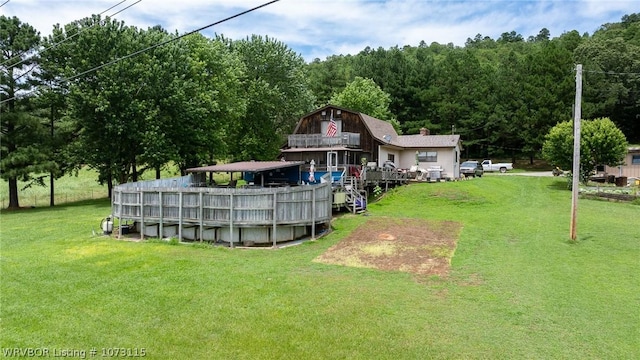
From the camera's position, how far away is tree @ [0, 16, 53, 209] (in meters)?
28.7

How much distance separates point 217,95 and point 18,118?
15.0 meters

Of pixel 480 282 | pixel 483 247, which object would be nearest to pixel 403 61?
pixel 483 247

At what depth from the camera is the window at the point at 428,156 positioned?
114 feet

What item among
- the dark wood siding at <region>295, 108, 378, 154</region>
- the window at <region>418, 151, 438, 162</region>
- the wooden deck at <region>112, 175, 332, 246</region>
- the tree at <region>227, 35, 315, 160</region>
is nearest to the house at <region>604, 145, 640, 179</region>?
the window at <region>418, 151, 438, 162</region>

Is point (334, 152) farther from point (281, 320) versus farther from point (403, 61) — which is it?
point (403, 61)

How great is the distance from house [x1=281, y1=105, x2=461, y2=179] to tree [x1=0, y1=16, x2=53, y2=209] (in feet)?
60.5

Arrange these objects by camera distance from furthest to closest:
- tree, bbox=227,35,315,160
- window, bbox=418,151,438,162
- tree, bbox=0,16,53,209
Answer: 1. tree, bbox=227,35,315,160
2. window, bbox=418,151,438,162
3. tree, bbox=0,16,53,209

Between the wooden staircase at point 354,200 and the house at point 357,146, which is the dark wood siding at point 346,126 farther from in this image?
the wooden staircase at point 354,200

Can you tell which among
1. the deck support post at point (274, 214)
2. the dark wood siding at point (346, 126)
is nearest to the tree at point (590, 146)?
the dark wood siding at point (346, 126)

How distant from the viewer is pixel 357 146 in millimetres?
31703

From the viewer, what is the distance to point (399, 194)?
28016 mm

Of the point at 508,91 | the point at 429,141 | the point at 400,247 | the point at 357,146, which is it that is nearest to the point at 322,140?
the point at 357,146

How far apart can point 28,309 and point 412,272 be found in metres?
10.5

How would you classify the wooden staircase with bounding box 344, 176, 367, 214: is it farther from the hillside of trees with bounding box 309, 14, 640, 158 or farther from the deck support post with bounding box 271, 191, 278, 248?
the hillside of trees with bounding box 309, 14, 640, 158
